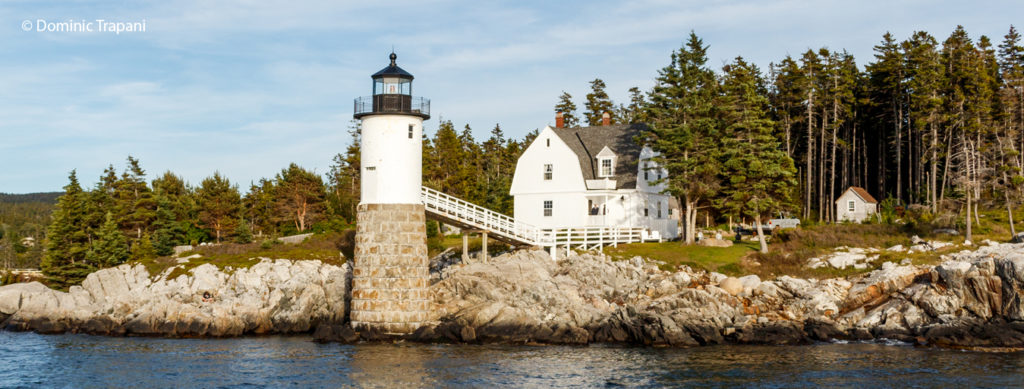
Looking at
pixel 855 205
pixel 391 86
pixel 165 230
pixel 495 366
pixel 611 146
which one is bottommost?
pixel 495 366

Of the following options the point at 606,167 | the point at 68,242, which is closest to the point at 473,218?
the point at 606,167

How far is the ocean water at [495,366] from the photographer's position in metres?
22.5

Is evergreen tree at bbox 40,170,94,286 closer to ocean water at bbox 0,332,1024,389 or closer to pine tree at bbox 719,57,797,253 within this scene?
ocean water at bbox 0,332,1024,389

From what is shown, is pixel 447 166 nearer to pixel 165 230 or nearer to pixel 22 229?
pixel 165 230

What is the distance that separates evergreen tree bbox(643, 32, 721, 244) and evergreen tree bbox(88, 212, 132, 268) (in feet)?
103

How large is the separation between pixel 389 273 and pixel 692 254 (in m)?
15.4

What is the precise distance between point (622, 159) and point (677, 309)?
15.9 m

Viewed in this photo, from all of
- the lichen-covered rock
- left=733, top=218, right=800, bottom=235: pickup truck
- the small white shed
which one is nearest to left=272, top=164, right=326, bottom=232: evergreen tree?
the lichen-covered rock

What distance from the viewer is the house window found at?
145 ft

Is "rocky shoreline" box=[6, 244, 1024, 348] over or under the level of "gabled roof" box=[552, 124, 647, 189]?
under

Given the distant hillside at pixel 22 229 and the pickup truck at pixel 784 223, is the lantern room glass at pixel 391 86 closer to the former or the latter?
the pickup truck at pixel 784 223

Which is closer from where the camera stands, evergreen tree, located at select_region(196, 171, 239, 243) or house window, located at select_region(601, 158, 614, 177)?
house window, located at select_region(601, 158, 614, 177)

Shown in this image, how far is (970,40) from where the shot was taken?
55.6 metres

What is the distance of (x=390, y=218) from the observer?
2995 centimetres
